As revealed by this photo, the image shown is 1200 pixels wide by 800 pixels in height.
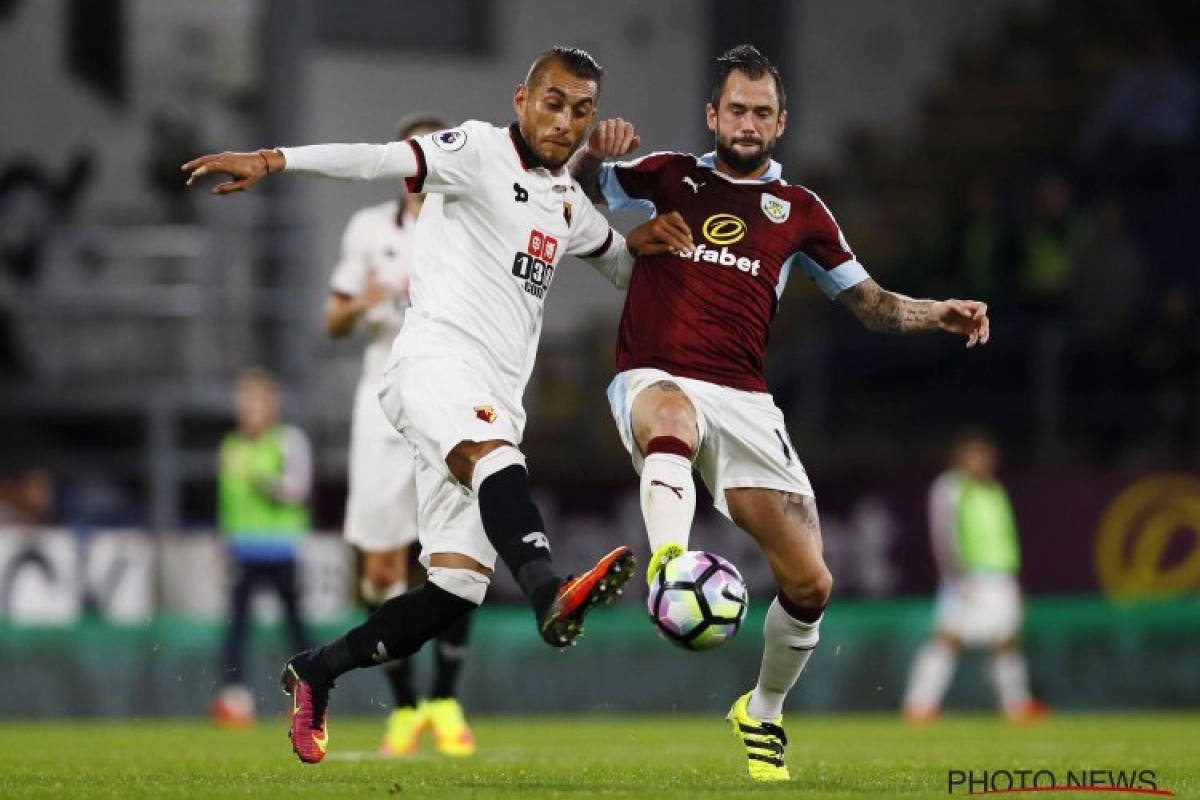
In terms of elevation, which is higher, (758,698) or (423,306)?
(423,306)

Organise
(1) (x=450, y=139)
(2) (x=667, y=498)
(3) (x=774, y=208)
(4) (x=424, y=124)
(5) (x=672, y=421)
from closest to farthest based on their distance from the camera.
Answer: (2) (x=667, y=498) < (1) (x=450, y=139) < (5) (x=672, y=421) < (3) (x=774, y=208) < (4) (x=424, y=124)

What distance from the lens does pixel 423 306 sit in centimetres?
814

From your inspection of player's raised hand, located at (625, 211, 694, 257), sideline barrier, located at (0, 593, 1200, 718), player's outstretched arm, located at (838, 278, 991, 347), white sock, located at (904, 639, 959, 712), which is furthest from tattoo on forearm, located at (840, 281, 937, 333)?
white sock, located at (904, 639, 959, 712)

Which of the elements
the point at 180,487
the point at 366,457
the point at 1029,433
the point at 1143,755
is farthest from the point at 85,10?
the point at 1143,755

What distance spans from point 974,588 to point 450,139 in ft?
34.5

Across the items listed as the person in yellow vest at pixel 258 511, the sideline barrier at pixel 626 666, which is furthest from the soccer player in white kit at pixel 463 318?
the sideline barrier at pixel 626 666

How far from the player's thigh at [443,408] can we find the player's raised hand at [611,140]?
117 cm

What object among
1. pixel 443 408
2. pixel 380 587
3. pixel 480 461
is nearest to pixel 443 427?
pixel 443 408

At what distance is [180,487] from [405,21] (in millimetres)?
5500

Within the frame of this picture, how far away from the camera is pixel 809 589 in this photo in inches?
335

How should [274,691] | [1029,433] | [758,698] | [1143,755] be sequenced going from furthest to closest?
1. [1029,433]
2. [274,691]
3. [1143,755]
4. [758,698]

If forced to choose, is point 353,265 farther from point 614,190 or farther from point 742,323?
point 742,323

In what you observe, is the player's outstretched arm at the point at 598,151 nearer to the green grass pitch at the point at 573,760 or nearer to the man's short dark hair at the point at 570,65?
the man's short dark hair at the point at 570,65

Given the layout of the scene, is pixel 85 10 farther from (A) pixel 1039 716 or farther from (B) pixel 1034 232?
(A) pixel 1039 716
